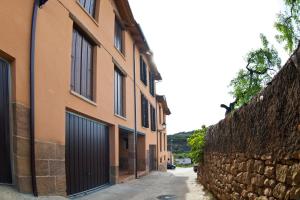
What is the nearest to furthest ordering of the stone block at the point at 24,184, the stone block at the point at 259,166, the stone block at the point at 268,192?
the stone block at the point at 268,192
the stone block at the point at 259,166
the stone block at the point at 24,184

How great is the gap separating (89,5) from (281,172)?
397 inches

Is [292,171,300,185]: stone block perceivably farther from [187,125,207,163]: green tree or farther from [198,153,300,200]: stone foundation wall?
[187,125,207,163]: green tree

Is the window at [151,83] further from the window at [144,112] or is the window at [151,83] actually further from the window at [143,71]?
the window at [144,112]

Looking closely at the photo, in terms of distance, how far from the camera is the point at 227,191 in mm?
8031

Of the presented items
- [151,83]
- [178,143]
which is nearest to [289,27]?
[151,83]

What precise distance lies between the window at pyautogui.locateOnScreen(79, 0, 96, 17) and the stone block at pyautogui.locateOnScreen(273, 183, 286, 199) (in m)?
9.21

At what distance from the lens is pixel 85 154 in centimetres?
1142

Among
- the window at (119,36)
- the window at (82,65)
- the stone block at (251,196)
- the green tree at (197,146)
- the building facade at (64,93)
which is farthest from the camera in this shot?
the window at (119,36)

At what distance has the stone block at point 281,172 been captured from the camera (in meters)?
4.16

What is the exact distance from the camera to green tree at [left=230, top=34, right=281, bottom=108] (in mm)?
18172

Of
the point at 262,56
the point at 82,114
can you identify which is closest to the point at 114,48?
the point at 82,114

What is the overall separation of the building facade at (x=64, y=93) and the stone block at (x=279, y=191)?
4.62 metres

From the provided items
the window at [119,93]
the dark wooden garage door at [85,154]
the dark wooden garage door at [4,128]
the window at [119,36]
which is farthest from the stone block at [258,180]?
the window at [119,36]

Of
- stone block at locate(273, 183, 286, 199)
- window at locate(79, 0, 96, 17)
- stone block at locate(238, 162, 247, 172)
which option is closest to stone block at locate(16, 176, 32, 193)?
stone block at locate(238, 162, 247, 172)
